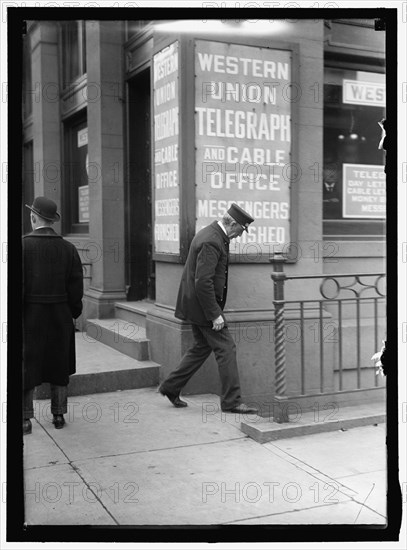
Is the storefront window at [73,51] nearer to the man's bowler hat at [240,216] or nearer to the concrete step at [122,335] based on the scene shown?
the concrete step at [122,335]

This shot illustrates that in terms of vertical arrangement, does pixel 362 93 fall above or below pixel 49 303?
above

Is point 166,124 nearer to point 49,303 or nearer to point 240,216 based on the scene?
point 240,216

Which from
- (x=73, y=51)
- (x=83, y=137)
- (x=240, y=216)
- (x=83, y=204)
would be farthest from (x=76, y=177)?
(x=240, y=216)

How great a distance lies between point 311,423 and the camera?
18.8 ft

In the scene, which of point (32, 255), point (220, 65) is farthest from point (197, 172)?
point (32, 255)

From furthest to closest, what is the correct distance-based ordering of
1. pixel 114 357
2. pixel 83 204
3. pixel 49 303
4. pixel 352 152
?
1. pixel 83 204
2. pixel 352 152
3. pixel 114 357
4. pixel 49 303

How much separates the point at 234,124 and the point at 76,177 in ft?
12.8

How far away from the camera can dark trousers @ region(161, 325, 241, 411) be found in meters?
6.06

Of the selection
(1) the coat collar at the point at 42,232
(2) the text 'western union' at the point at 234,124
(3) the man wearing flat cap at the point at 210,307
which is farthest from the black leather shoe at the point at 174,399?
(2) the text 'western union' at the point at 234,124

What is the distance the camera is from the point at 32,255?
5.42 metres

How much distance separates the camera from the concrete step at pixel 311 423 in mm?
5531

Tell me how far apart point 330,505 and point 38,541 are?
187cm

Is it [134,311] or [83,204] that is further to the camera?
[83,204]

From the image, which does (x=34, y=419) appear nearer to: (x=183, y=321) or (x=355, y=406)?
(x=183, y=321)
